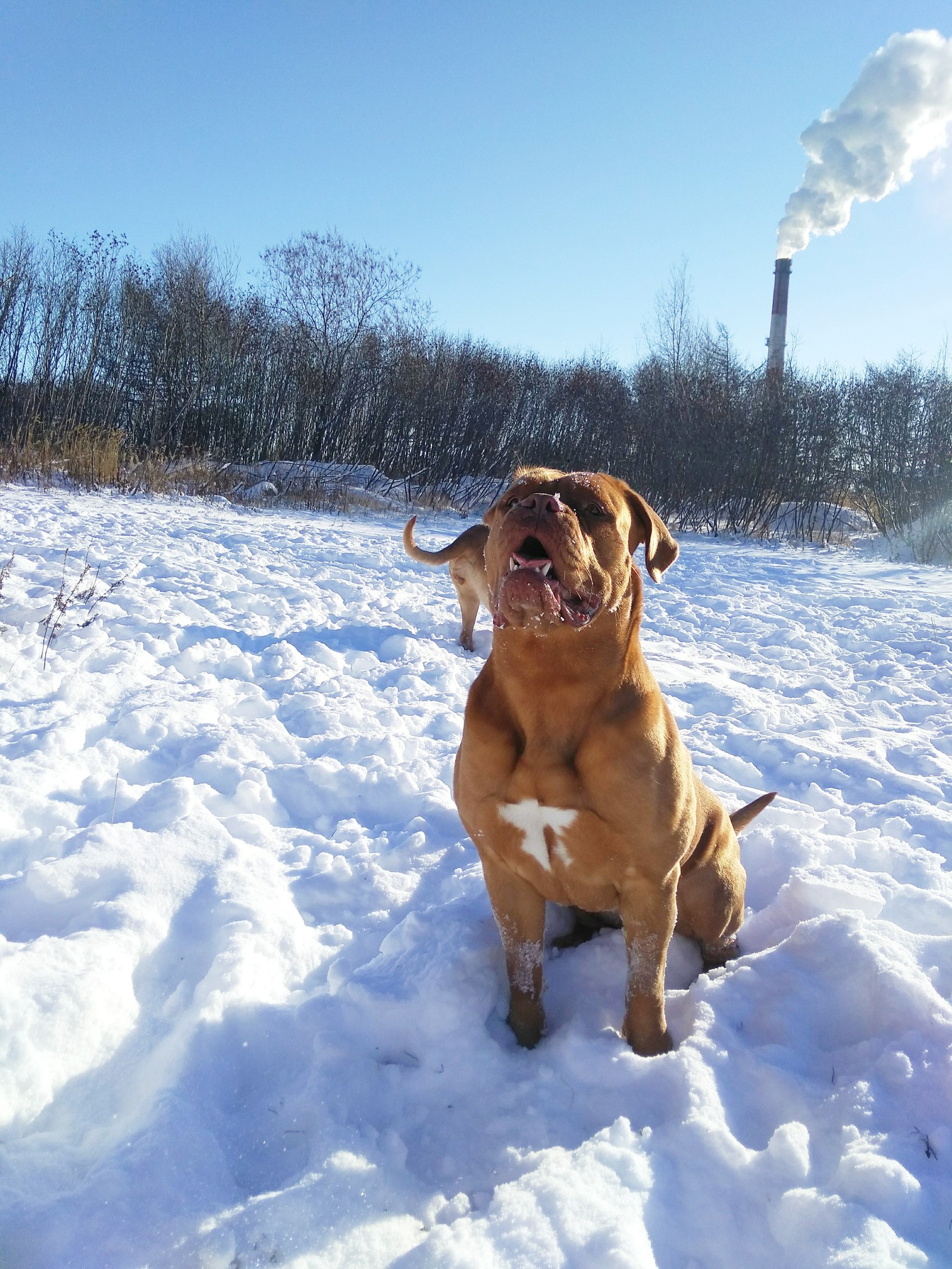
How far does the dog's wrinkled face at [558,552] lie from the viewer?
1.62 meters

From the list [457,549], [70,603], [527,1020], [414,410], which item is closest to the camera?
[527,1020]

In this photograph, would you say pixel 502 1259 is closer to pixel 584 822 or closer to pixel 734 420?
pixel 584 822

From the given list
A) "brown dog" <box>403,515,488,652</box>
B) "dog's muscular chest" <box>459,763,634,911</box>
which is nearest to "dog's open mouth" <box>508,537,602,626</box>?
"dog's muscular chest" <box>459,763,634,911</box>

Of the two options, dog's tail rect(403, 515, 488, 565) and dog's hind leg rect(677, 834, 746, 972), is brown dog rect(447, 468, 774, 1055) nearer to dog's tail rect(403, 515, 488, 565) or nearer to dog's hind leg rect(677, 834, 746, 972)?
dog's hind leg rect(677, 834, 746, 972)

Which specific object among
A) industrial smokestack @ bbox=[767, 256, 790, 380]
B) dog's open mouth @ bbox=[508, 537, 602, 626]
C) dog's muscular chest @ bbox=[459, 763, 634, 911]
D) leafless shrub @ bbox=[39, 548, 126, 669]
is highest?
industrial smokestack @ bbox=[767, 256, 790, 380]

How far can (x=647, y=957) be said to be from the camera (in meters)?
1.80

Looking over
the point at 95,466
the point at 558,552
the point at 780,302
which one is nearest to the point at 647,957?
the point at 558,552

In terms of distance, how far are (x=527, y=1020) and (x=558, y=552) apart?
1.18m

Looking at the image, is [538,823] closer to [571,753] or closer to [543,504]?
[571,753]

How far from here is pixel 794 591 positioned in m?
9.23

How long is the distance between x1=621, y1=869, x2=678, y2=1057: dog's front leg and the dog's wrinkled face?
681 millimetres

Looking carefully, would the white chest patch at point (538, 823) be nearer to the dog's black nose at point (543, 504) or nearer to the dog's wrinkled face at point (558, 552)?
the dog's wrinkled face at point (558, 552)

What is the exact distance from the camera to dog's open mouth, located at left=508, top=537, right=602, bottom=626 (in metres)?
1.62

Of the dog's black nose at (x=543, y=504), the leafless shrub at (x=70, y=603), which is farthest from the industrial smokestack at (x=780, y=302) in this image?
the dog's black nose at (x=543, y=504)
